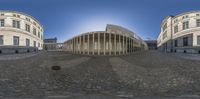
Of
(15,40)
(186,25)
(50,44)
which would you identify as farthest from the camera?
(50,44)

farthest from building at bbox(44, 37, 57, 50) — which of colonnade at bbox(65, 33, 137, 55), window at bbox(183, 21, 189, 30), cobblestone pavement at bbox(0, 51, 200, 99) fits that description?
cobblestone pavement at bbox(0, 51, 200, 99)

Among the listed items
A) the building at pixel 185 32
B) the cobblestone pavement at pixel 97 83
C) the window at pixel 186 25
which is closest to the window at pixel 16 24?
the cobblestone pavement at pixel 97 83

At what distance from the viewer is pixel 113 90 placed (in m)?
8.84

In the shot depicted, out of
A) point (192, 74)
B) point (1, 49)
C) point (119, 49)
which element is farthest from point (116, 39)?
point (1, 49)

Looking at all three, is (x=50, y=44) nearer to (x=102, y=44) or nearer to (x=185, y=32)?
(x=102, y=44)

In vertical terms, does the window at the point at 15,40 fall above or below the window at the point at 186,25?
below

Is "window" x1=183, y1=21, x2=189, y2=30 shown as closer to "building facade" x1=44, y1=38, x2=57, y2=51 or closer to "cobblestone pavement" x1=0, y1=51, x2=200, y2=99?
"cobblestone pavement" x1=0, y1=51, x2=200, y2=99

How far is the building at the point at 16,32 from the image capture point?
114 feet

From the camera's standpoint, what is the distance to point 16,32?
Answer: 37312 mm

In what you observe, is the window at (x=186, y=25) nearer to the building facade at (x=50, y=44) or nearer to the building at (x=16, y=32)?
the building at (x=16, y=32)

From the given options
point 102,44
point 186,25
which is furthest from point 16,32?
point 186,25

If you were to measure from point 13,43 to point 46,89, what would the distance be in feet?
104

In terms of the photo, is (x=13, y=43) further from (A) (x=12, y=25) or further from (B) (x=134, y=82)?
(B) (x=134, y=82)

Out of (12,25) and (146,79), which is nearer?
(146,79)
